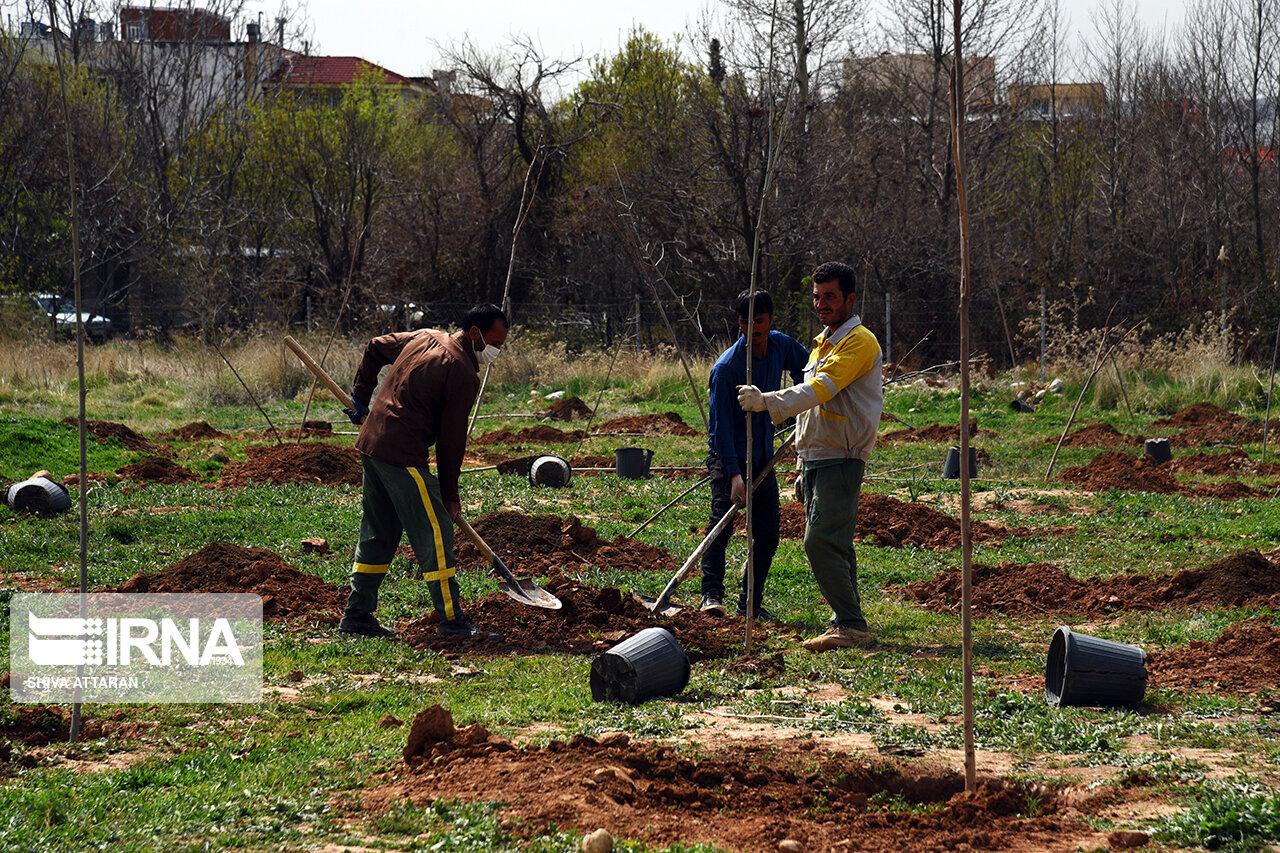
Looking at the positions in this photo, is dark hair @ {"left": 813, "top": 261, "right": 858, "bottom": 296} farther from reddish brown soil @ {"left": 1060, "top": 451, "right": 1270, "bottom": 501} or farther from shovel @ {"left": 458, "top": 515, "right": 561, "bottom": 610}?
reddish brown soil @ {"left": 1060, "top": 451, "right": 1270, "bottom": 501}

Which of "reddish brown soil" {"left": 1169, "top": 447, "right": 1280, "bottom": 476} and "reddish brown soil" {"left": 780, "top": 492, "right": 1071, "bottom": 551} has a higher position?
"reddish brown soil" {"left": 1169, "top": 447, "right": 1280, "bottom": 476}

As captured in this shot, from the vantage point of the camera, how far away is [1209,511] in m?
10.6

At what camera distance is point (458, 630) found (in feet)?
20.7

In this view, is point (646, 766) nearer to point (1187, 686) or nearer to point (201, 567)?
point (1187, 686)

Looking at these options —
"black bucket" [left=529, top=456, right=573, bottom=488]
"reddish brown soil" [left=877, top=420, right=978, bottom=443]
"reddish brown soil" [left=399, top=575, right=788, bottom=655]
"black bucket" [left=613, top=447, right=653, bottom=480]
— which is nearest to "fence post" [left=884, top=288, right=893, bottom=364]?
"reddish brown soil" [left=877, top=420, right=978, bottom=443]

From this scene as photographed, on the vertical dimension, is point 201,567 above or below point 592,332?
below

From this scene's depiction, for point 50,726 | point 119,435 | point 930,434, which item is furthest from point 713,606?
point 930,434

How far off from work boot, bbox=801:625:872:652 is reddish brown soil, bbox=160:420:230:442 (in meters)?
12.0

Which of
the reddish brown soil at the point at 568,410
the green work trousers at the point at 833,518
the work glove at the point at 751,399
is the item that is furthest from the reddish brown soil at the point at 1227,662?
the reddish brown soil at the point at 568,410

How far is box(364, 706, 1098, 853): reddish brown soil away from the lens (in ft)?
11.3

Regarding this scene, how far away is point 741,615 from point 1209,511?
19.7 feet

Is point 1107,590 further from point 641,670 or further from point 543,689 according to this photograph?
point 543,689

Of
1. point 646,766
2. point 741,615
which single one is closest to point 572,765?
point 646,766

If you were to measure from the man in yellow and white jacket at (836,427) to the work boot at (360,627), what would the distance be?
2389mm
